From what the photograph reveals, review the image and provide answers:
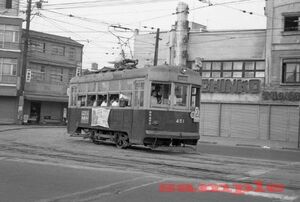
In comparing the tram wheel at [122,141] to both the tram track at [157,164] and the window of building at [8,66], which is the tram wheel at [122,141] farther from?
Result: the window of building at [8,66]

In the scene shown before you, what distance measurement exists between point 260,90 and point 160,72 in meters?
17.8

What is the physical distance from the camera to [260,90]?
1291 inches

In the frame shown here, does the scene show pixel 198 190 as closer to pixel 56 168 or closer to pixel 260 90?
pixel 56 168

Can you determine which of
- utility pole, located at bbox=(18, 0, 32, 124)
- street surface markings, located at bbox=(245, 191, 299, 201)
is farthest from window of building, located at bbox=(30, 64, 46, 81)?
street surface markings, located at bbox=(245, 191, 299, 201)

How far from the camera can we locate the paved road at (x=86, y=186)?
318 inches

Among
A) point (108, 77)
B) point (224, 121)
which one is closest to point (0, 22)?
point (224, 121)

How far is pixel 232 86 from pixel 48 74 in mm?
23673

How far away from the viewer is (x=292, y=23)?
105ft

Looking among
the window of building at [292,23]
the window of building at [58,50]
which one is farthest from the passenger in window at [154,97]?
the window of building at [58,50]

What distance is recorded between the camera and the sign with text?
1892 cm

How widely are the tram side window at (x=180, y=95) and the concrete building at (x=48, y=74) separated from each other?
31.6 meters

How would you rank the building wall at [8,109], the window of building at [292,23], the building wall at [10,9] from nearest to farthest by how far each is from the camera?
1. the window of building at [292,23]
2. the building wall at [8,109]
3. the building wall at [10,9]

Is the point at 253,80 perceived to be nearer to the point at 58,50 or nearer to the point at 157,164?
the point at 157,164

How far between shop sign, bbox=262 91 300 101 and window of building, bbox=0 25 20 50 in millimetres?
25118
